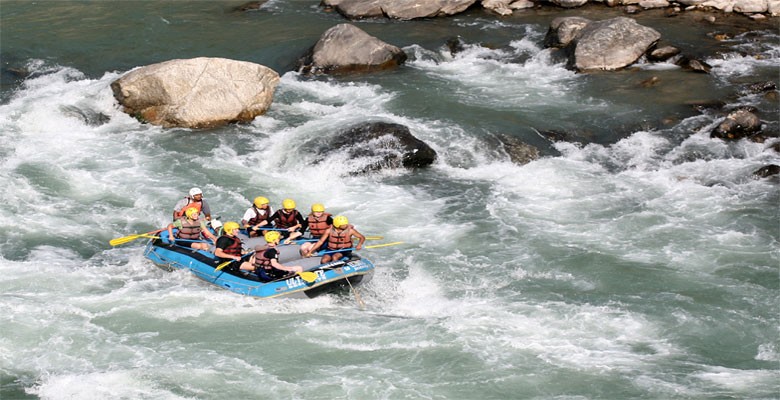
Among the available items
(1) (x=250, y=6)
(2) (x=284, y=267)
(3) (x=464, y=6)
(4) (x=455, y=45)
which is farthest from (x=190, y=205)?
(1) (x=250, y=6)

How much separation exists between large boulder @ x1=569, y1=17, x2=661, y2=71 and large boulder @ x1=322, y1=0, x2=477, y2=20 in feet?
13.8

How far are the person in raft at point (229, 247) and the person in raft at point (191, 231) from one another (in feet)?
1.74

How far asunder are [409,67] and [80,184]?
24.4ft

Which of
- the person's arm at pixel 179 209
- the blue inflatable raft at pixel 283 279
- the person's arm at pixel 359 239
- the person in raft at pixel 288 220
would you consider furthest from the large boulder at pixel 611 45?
the person's arm at pixel 179 209

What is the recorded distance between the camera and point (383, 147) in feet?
51.2

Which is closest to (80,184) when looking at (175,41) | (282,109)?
(282,109)

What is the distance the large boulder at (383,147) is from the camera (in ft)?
50.8

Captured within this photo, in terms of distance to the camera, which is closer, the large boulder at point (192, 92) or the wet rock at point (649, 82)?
the large boulder at point (192, 92)

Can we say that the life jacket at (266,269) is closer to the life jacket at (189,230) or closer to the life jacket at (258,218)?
the life jacket at (258,218)

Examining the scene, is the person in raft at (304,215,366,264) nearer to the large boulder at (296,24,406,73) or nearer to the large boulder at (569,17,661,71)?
the large boulder at (296,24,406,73)

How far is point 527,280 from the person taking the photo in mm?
12266

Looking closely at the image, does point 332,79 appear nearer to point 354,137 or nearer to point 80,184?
point 354,137

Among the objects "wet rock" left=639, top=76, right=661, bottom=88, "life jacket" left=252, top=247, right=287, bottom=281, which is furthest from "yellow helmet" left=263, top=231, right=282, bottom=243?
"wet rock" left=639, top=76, right=661, bottom=88

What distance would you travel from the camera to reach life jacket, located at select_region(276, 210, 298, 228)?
12975mm
